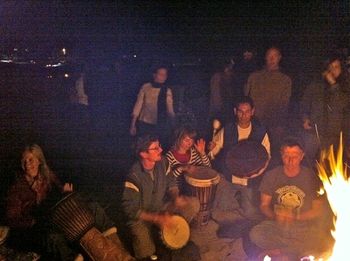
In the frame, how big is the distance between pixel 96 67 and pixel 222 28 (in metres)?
3.82

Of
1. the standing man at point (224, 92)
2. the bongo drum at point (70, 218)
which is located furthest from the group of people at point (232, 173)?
the standing man at point (224, 92)

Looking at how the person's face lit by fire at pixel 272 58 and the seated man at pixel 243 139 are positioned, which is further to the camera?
the person's face lit by fire at pixel 272 58

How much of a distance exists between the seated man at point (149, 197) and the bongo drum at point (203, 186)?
0.19 meters

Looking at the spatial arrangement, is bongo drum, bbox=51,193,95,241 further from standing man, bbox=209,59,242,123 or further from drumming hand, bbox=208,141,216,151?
standing man, bbox=209,59,242,123

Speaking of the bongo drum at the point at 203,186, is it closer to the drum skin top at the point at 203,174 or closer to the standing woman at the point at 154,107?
the drum skin top at the point at 203,174

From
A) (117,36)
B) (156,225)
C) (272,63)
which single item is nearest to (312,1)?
(272,63)

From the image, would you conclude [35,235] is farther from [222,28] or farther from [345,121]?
[222,28]

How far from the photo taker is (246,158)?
19.5ft

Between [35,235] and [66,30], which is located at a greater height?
[66,30]

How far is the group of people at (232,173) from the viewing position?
198 inches

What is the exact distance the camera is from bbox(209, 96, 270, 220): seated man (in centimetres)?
591

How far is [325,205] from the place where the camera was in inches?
209

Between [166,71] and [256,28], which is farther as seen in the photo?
[256,28]

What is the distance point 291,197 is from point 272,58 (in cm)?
226
